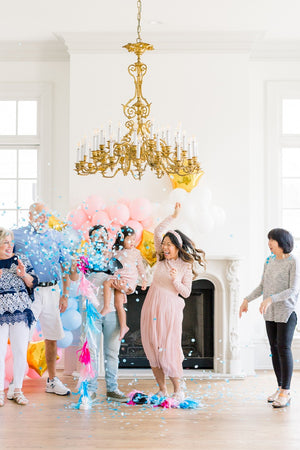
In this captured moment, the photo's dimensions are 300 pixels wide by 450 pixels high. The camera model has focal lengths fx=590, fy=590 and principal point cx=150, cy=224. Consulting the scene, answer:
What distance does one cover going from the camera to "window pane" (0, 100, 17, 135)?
6445mm

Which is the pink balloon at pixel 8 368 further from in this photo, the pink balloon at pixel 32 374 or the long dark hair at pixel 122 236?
the long dark hair at pixel 122 236

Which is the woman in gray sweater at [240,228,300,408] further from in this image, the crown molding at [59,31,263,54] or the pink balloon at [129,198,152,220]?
the crown molding at [59,31,263,54]

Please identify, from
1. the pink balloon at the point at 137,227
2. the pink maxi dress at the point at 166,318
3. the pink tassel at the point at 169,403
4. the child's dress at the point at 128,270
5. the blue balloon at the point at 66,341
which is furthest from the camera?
the pink balloon at the point at 137,227

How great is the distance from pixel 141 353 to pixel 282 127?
2836 mm

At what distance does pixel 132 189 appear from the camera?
5.99 m

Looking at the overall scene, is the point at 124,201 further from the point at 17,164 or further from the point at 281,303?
the point at 281,303

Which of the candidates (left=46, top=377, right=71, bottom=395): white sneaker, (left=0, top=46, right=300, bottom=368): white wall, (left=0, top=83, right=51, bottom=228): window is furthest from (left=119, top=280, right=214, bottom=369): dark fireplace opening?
(left=0, top=83, right=51, bottom=228): window

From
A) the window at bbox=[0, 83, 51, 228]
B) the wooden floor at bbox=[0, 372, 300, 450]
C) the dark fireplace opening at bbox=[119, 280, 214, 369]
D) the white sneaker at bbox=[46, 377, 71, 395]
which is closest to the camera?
the wooden floor at bbox=[0, 372, 300, 450]

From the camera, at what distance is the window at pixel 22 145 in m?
6.36

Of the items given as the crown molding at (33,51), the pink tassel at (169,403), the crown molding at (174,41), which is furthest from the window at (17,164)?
the pink tassel at (169,403)

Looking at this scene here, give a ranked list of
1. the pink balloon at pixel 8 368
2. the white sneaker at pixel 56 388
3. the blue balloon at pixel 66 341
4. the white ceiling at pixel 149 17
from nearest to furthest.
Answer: the white sneaker at pixel 56 388, the pink balloon at pixel 8 368, the white ceiling at pixel 149 17, the blue balloon at pixel 66 341

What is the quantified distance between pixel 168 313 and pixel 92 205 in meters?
1.50

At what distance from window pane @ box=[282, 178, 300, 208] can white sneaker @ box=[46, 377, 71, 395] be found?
3038mm

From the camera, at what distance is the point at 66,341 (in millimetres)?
5344
